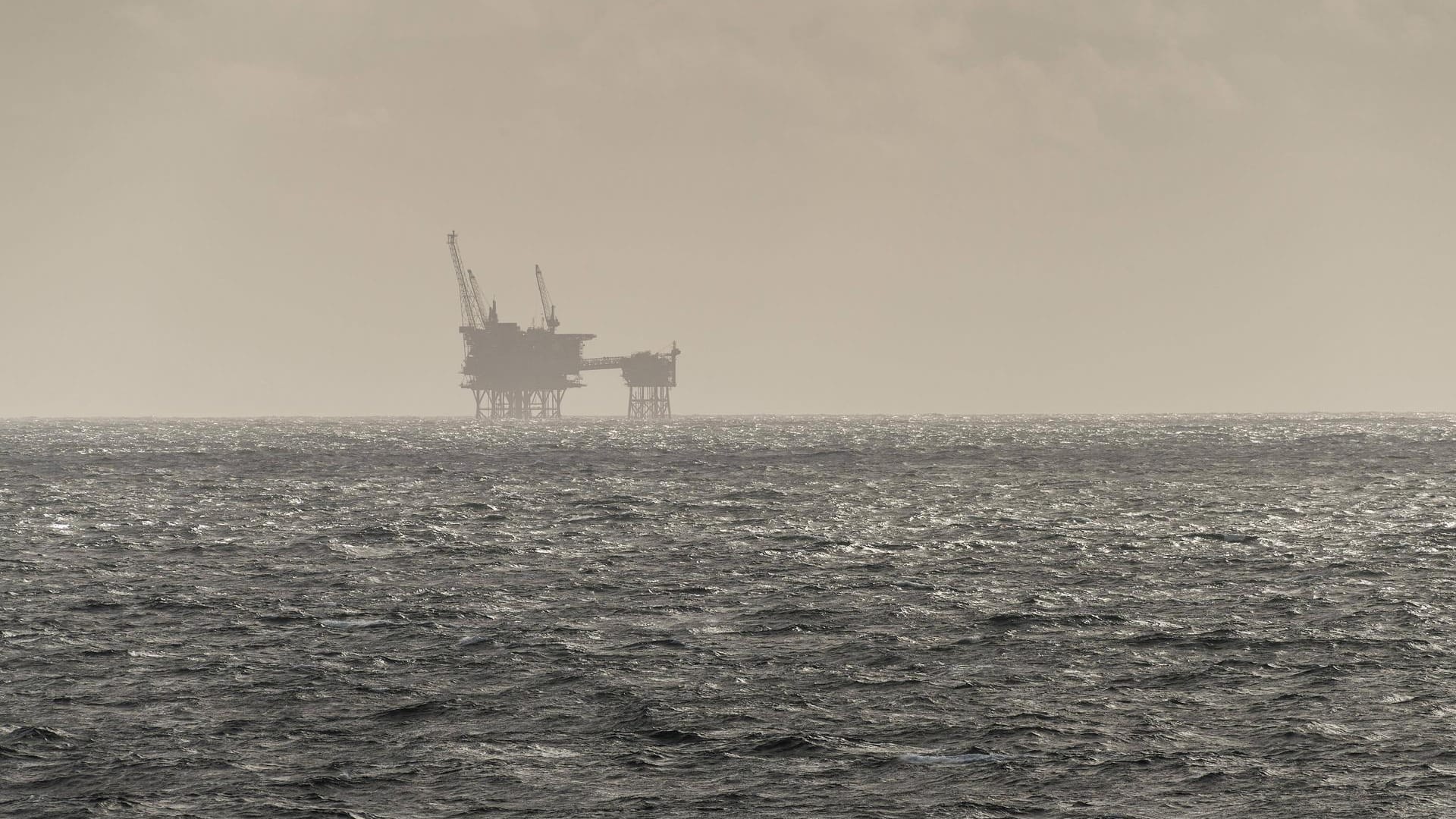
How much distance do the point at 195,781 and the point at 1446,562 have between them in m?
30.9

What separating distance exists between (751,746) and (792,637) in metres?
7.97

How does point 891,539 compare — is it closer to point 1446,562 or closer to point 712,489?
point 1446,562

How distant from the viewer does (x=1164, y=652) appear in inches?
1000

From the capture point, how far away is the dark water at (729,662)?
1750cm

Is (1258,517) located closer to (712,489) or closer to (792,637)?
(712,489)

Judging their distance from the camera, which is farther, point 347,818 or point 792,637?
point 792,637

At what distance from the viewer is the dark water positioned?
57.4ft

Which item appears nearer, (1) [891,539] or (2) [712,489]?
(1) [891,539]

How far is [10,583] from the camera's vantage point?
3416 centimetres

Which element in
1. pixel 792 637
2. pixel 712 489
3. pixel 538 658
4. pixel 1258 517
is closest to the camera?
pixel 538 658

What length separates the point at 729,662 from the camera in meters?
24.9

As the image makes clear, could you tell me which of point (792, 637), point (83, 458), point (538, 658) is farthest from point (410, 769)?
point (83, 458)

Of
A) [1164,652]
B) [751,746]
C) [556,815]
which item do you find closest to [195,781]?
[556,815]

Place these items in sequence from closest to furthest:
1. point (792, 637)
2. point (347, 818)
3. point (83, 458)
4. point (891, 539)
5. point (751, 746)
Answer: point (347, 818)
point (751, 746)
point (792, 637)
point (891, 539)
point (83, 458)
